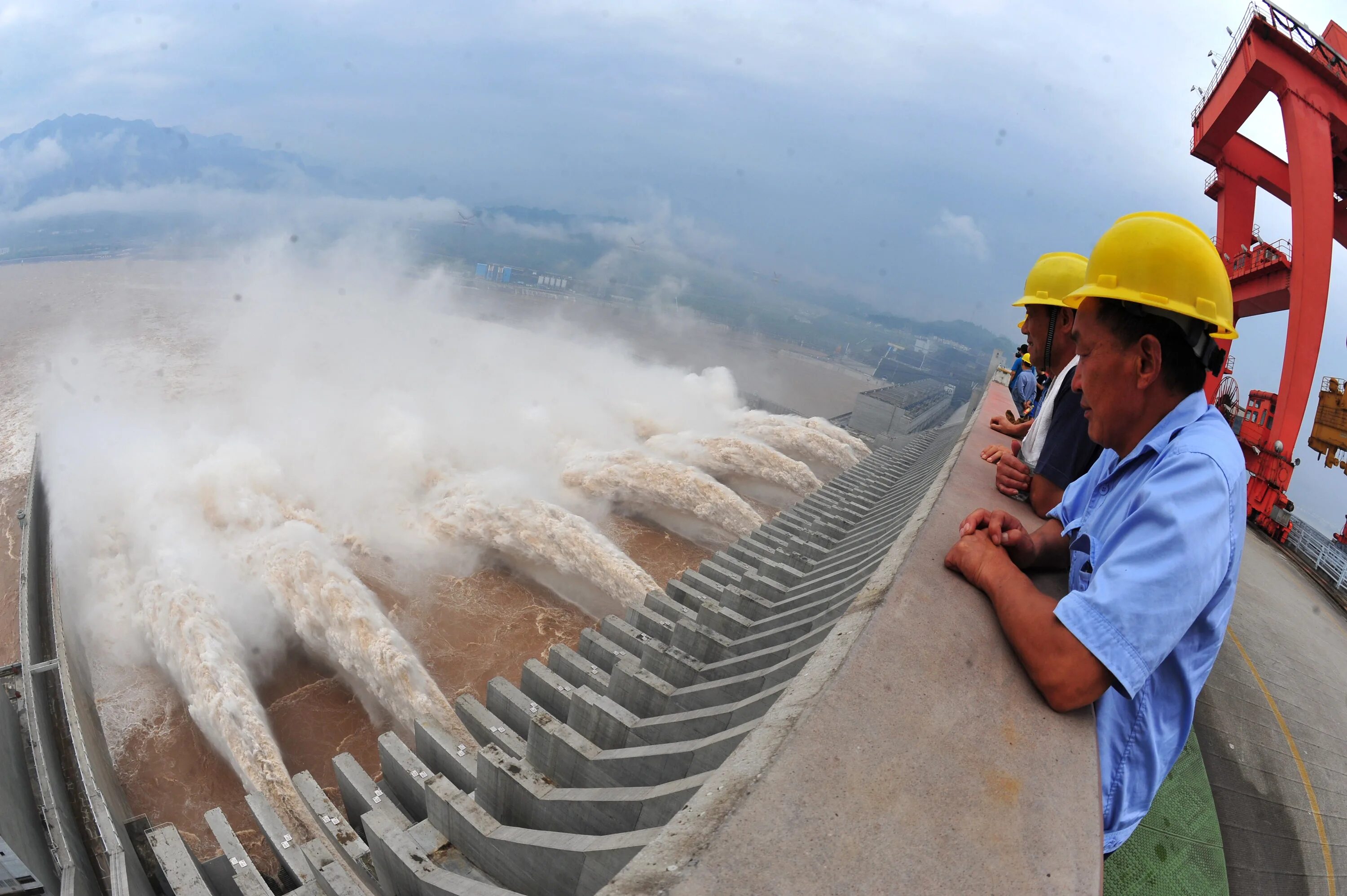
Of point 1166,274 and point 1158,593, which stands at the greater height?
point 1166,274

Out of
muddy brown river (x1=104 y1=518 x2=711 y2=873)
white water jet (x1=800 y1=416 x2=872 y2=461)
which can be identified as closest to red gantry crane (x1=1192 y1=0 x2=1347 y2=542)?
white water jet (x1=800 y1=416 x2=872 y2=461)

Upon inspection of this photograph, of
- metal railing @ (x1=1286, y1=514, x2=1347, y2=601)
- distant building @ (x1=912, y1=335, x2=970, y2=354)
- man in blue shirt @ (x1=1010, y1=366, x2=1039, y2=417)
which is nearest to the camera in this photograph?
man in blue shirt @ (x1=1010, y1=366, x2=1039, y2=417)

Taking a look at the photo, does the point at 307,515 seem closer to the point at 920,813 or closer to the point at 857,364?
the point at 920,813

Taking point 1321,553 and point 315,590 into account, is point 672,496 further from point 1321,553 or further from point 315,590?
point 1321,553

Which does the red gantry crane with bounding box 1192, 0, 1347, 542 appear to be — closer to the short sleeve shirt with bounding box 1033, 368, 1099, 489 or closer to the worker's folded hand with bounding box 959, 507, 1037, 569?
the short sleeve shirt with bounding box 1033, 368, 1099, 489

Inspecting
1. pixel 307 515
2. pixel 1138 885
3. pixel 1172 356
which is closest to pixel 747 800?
pixel 1172 356

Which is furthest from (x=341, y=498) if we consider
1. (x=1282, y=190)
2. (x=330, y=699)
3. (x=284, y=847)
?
(x=1282, y=190)
